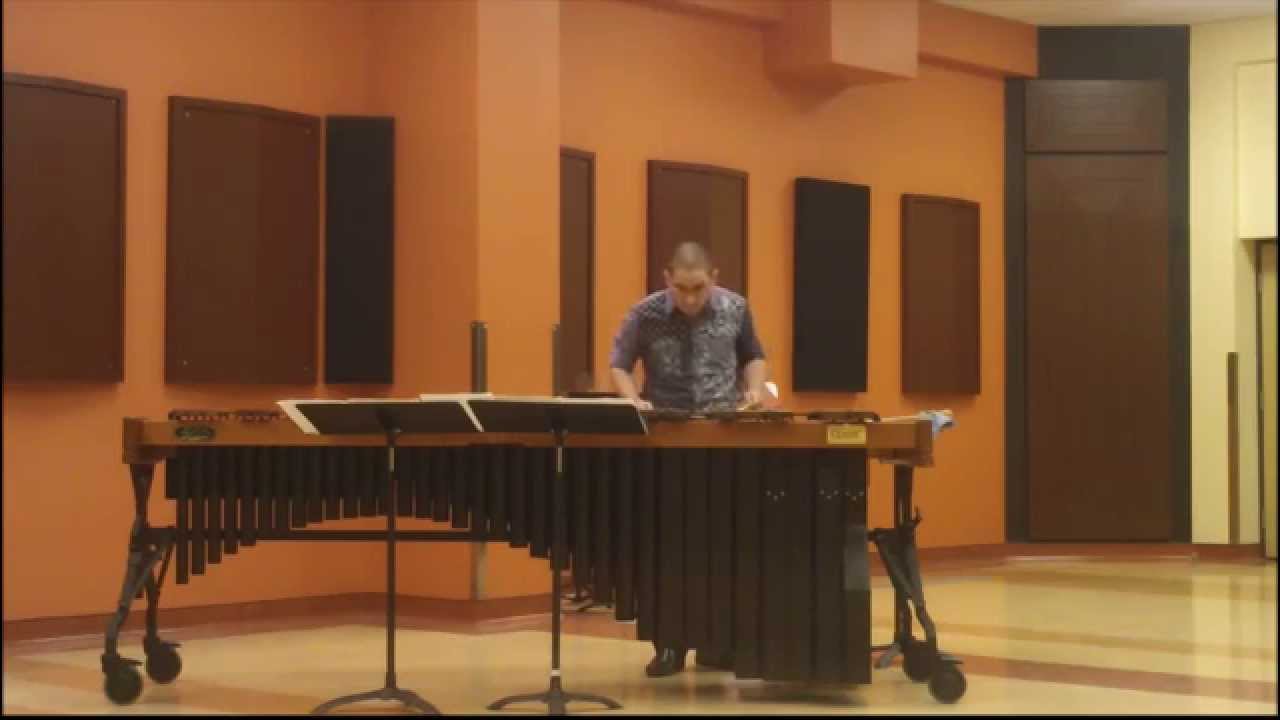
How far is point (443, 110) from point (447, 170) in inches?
9.8

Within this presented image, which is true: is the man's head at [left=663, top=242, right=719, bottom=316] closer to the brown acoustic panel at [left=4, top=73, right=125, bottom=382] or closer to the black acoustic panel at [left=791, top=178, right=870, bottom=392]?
the brown acoustic panel at [left=4, top=73, right=125, bottom=382]

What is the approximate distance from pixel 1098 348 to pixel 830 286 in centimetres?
198

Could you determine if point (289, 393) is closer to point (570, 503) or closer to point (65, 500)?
point (65, 500)

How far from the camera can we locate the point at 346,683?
5449mm

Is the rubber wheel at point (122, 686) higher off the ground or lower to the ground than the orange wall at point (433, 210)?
lower

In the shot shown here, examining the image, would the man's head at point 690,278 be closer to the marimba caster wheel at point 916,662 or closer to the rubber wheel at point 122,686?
the marimba caster wheel at point 916,662

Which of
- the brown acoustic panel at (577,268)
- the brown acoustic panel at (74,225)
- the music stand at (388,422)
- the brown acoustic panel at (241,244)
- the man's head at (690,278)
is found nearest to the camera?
the music stand at (388,422)

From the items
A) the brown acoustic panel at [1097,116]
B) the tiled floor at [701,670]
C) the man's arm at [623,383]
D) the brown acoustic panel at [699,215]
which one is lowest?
the tiled floor at [701,670]

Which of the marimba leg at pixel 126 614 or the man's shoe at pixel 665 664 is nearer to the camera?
the marimba leg at pixel 126 614

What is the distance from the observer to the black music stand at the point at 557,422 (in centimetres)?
461

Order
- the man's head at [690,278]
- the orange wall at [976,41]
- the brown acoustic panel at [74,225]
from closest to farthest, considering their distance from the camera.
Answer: the man's head at [690,278] < the brown acoustic panel at [74,225] < the orange wall at [976,41]

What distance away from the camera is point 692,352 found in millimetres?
5793

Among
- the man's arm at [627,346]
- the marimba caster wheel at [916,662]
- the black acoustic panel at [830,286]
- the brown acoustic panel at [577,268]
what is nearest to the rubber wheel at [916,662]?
the marimba caster wheel at [916,662]

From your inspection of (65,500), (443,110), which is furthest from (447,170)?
(65,500)
